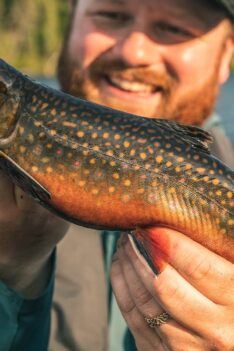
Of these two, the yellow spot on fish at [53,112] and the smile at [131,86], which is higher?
the yellow spot on fish at [53,112]

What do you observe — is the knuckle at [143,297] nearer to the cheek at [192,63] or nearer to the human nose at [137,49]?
the human nose at [137,49]

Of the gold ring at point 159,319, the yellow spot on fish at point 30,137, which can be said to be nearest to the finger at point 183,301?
the gold ring at point 159,319

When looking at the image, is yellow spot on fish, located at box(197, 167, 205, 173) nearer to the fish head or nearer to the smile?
the fish head

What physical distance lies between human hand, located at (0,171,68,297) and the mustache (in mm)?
2046

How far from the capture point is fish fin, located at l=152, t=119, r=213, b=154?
262cm

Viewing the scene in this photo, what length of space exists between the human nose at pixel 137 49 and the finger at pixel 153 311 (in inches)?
80.9

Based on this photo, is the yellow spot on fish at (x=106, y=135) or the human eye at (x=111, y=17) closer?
the yellow spot on fish at (x=106, y=135)

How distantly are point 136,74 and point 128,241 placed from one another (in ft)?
7.03

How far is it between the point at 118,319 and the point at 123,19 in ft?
7.98

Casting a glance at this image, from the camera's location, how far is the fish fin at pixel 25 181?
7.96 feet

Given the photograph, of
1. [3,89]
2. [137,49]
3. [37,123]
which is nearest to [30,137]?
[37,123]

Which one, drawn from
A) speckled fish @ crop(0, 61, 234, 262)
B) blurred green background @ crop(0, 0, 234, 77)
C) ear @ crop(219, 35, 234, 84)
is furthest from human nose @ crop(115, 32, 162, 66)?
blurred green background @ crop(0, 0, 234, 77)

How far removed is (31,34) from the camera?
4575cm

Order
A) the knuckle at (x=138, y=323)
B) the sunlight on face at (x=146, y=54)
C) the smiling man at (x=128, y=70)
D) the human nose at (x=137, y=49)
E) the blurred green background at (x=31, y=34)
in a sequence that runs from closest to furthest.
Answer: the knuckle at (x=138, y=323), the smiling man at (x=128, y=70), the human nose at (x=137, y=49), the sunlight on face at (x=146, y=54), the blurred green background at (x=31, y=34)
